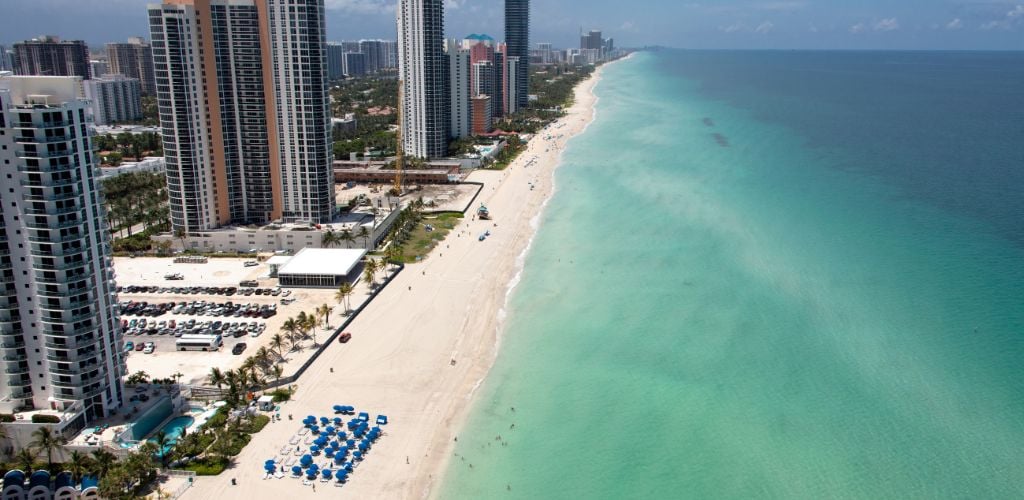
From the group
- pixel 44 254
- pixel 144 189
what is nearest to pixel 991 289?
pixel 44 254

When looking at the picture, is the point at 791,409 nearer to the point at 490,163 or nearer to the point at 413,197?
the point at 413,197

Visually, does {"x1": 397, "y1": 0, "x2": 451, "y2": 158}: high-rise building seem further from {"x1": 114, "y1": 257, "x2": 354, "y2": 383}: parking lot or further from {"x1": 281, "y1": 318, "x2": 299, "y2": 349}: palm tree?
{"x1": 281, "y1": 318, "x2": 299, "y2": 349}: palm tree

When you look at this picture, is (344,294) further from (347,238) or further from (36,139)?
(36,139)

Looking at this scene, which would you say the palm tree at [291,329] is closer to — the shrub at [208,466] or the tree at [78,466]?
the shrub at [208,466]

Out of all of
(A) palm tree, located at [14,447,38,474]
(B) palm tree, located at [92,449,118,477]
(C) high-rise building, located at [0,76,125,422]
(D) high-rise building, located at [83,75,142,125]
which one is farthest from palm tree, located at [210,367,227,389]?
(D) high-rise building, located at [83,75,142,125]

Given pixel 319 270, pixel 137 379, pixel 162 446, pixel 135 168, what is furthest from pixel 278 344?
pixel 135 168
